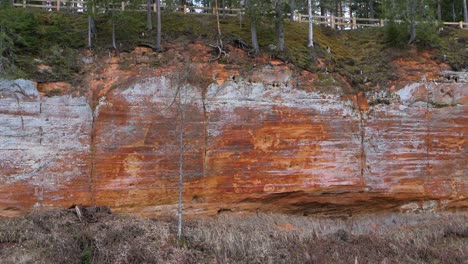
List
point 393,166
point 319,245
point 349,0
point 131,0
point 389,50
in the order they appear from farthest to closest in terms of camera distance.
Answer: point 349,0 < point 389,50 < point 131,0 < point 393,166 < point 319,245

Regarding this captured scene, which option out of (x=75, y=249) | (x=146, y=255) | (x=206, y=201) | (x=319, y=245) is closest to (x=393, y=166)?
(x=319, y=245)

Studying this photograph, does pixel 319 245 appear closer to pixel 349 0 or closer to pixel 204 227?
pixel 204 227

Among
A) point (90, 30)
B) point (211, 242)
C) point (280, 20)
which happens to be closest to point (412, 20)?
point (280, 20)

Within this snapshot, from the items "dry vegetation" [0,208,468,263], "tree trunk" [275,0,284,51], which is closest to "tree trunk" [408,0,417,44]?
"tree trunk" [275,0,284,51]

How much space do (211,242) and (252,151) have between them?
4.74 metres

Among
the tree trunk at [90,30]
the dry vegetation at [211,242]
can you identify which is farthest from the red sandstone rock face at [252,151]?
the tree trunk at [90,30]

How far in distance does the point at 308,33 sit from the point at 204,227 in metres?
13.0

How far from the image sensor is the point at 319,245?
1566 cm

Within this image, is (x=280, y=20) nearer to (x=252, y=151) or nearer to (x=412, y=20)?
(x=252, y=151)

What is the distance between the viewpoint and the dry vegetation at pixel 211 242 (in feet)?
45.4

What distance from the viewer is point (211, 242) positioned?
1507 centimetres

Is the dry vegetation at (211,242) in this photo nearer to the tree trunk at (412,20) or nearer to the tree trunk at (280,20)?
the tree trunk at (280,20)

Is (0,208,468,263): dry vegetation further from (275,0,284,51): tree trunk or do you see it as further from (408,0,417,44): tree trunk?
(408,0,417,44): tree trunk

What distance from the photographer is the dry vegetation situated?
45.4 ft
